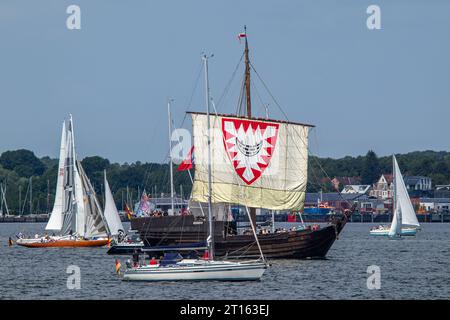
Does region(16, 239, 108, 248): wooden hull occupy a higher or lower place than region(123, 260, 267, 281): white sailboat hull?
higher

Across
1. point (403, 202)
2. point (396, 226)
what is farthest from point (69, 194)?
point (403, 202)

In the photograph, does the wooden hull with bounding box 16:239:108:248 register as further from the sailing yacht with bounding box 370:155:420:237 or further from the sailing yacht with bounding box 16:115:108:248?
the sailing yacht with bounding box 370:155:420:237

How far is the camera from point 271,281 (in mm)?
70312

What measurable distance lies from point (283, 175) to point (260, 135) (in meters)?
4.13

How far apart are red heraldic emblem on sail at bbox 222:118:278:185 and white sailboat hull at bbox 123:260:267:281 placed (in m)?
28.0

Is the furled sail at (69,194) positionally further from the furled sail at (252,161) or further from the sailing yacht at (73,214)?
the furled sail at (252,161)

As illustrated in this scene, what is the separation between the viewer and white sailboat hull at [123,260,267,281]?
66000mm

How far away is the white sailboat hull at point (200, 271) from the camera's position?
66000 millimetres

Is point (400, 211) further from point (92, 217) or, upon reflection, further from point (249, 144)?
point (249, 144)

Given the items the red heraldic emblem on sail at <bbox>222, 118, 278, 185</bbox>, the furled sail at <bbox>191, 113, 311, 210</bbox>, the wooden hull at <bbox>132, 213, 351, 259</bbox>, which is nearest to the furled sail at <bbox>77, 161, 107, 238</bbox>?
the wooden hull at <bbox>132, 213, 351, 259</bbox>
